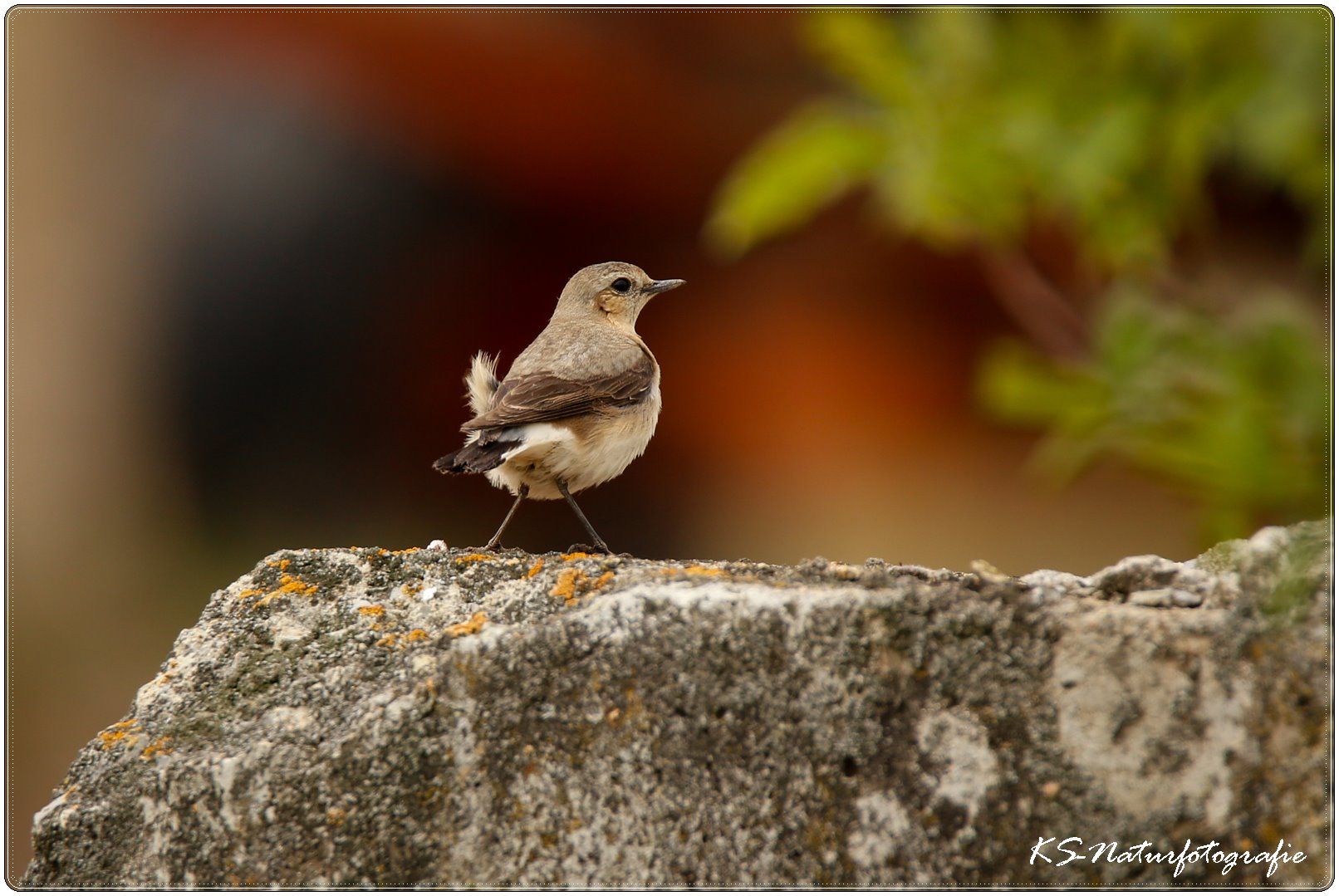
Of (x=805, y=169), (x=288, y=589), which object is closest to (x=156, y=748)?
(x=288, y=589)

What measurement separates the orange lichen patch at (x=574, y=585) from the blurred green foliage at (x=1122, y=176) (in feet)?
3.63

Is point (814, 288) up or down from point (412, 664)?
up

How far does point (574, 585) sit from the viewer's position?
3.73 m

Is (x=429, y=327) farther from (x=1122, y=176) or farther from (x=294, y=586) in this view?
(x=1122, y=176)

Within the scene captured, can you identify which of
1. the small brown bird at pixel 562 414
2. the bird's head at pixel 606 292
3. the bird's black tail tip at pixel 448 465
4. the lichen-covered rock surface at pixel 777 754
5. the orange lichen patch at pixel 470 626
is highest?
the bird's head at pixel 606 292

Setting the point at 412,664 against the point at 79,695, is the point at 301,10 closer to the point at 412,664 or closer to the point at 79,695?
the point at 79,695

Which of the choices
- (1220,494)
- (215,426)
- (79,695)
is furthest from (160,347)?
(1220,494)

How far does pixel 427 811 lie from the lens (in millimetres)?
3221

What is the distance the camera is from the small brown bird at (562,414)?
530 cm

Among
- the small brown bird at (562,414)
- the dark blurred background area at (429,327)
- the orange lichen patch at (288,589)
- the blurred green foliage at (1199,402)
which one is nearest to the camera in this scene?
the blurred green foliage at (1199,402)

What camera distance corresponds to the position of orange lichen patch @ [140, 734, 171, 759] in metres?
3.46

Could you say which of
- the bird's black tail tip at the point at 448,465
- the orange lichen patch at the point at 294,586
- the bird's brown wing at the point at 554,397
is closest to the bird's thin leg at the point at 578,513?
the bird's brown wing at the point at 554,397

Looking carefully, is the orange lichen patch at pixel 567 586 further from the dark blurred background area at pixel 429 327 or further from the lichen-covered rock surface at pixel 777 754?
the dark blurred background area at pixel 429 327

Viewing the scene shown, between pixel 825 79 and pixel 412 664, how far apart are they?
6786mm
